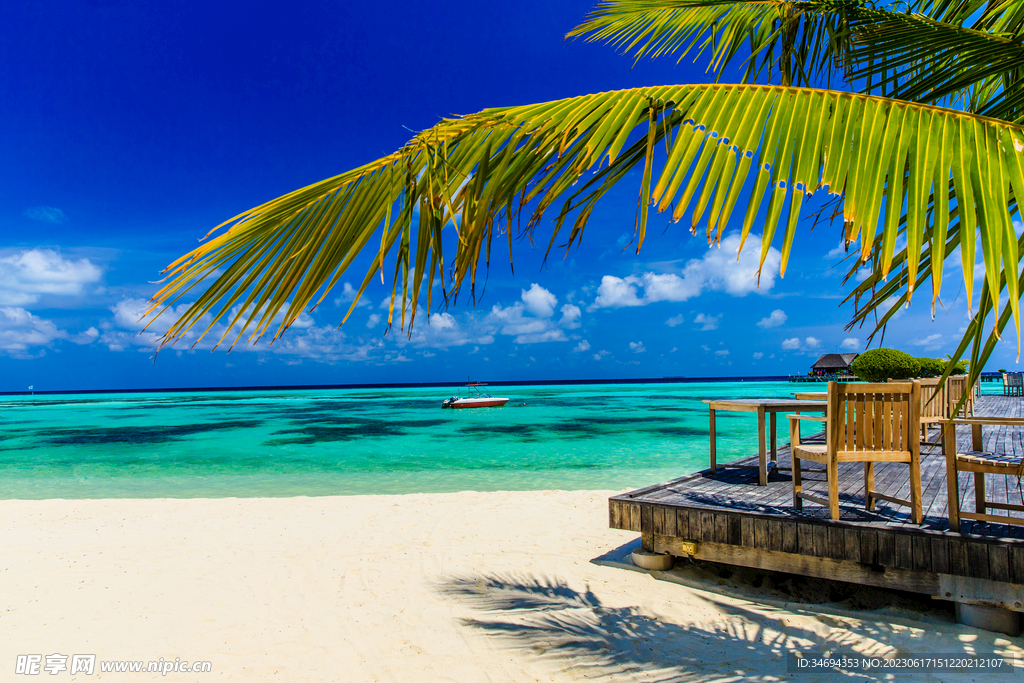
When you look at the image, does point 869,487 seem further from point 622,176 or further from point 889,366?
point 889,366

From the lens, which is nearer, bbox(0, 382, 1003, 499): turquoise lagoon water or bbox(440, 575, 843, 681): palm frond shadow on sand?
bbox(440, 575, 843, 681): palm frond shadow on sand

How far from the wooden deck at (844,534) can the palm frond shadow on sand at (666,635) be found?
1.05 ft

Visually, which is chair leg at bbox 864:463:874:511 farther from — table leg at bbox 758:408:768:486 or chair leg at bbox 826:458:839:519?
table leg at bbox 758:408:768:486

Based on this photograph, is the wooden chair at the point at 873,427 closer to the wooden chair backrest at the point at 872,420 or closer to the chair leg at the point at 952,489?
the wooden chair backrest at the point at 872,420

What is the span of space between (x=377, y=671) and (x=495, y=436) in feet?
63.5

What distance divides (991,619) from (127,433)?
106 ft

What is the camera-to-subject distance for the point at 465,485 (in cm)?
1194

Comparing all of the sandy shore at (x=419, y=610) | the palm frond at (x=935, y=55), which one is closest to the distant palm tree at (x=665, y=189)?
the palm frond at (x=935, y=55)

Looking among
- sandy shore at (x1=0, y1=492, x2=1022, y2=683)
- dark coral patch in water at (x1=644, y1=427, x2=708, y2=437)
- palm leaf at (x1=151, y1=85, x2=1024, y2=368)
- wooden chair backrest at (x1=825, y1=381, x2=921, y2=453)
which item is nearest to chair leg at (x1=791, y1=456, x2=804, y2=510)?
wooden chair backrest at (x1=825, y1=381, x2=921, y2=453)

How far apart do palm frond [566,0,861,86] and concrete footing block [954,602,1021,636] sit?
3.12m

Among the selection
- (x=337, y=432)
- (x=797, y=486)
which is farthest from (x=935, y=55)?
(x=337, y=432)

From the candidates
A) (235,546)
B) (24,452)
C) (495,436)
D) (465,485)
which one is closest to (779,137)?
(235,546)

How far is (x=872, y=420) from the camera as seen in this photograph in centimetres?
354

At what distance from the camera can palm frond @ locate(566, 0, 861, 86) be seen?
193 centimetres
